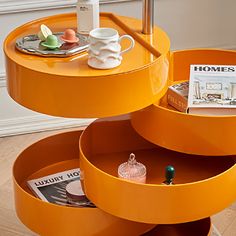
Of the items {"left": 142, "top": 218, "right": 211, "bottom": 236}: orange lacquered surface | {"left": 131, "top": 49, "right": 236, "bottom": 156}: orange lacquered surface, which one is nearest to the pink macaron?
{"left": 131, "top": 49, "right": 236, "bottom": 156}: orange lacquered surface

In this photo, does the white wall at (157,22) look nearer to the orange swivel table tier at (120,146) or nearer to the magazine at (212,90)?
the orange swivel table tier at (120,146)

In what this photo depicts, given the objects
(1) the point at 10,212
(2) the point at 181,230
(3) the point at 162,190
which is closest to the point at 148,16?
(3) the point at 162,190

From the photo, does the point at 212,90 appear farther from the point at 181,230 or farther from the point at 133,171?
the point at 181,230

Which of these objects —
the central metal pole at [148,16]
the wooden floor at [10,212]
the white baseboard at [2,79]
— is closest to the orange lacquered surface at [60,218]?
the wooden floor at [10,212]

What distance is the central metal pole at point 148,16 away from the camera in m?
1.52

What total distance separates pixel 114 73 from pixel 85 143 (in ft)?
1.13

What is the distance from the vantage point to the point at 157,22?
2479 millimetres

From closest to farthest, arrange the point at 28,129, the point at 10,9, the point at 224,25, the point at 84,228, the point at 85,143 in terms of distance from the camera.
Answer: the point at 84,228, the point at 85,143, the point at 10,9, the point at 28,129, the point at 224,25

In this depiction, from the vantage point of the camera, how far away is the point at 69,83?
1.27 meters

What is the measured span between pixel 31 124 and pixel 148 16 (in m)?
1.03

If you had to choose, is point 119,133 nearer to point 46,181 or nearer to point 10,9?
point 46,181

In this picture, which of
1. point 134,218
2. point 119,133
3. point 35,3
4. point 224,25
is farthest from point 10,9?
point 134,218

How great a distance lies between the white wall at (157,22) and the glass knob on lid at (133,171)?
991 mm

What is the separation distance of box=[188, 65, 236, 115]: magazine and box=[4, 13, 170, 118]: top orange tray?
95mm
